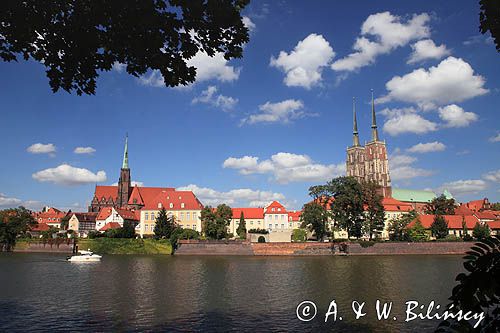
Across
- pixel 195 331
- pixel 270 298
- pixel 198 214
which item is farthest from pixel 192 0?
pixel 198 214

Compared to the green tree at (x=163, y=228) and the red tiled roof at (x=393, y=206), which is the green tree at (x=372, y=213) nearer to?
the red tiled roof at (x=393, y=206)

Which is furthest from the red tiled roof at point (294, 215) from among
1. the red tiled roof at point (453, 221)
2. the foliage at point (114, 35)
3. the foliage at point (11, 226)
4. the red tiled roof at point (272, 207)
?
the foliage at point (114, 35)

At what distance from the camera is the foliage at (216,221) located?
233 feet

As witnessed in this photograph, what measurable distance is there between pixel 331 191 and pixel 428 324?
54.9 metres

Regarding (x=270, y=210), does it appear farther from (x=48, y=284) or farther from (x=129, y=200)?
(x=48, y=284)

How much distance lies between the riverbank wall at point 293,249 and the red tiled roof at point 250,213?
27.5 metres

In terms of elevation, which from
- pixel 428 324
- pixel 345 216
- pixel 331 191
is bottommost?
pixel 428 324

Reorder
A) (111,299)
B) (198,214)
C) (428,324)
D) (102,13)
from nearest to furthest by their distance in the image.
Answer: (102,13)
(428,324)
(111,299)
(198,214)

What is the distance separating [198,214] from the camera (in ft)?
292

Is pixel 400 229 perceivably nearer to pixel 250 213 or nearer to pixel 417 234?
pixel 417 234

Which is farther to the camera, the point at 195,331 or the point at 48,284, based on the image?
the point at 48,284

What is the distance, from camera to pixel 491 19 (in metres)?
5.16

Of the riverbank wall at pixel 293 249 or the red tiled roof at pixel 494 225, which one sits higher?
the red tiled roof at pixel 494 225

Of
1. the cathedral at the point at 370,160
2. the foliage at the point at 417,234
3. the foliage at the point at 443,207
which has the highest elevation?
the cathedral at the point at 370,160
